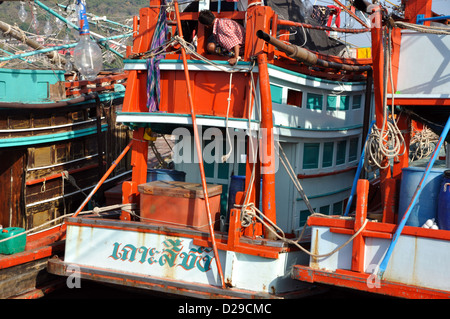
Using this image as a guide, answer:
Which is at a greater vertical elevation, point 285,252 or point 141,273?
point 285,252

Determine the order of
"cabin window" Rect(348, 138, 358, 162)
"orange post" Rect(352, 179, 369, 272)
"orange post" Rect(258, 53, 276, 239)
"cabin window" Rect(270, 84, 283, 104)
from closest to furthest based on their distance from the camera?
"orange post" Rect(352, 179, 369, 272), "orange post" Rect(258, 53, 276, 239), "cabin window" Rect(270, 84, 283, 104), "cabin window" Rect(348, 138, 358, 162)

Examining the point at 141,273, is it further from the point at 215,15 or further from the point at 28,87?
the point at 28,87

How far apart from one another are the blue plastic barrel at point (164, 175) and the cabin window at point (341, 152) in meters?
2.89

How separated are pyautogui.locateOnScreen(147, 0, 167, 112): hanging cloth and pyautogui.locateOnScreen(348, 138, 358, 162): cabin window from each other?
396 centimetres

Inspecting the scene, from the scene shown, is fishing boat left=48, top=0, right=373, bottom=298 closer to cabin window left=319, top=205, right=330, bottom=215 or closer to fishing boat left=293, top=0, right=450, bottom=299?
cabin window left=319, top=205, right=330, bottom=215

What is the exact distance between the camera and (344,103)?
9609mm

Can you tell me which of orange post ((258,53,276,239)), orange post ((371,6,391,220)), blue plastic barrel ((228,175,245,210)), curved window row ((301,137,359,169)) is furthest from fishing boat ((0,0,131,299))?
orange post ((371,6,391,220))

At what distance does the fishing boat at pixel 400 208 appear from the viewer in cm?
596

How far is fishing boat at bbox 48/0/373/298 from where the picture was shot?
6992 millimetres

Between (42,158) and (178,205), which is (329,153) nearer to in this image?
(178,205)

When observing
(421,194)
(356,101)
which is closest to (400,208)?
(421,194)

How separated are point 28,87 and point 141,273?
476 centimetres
